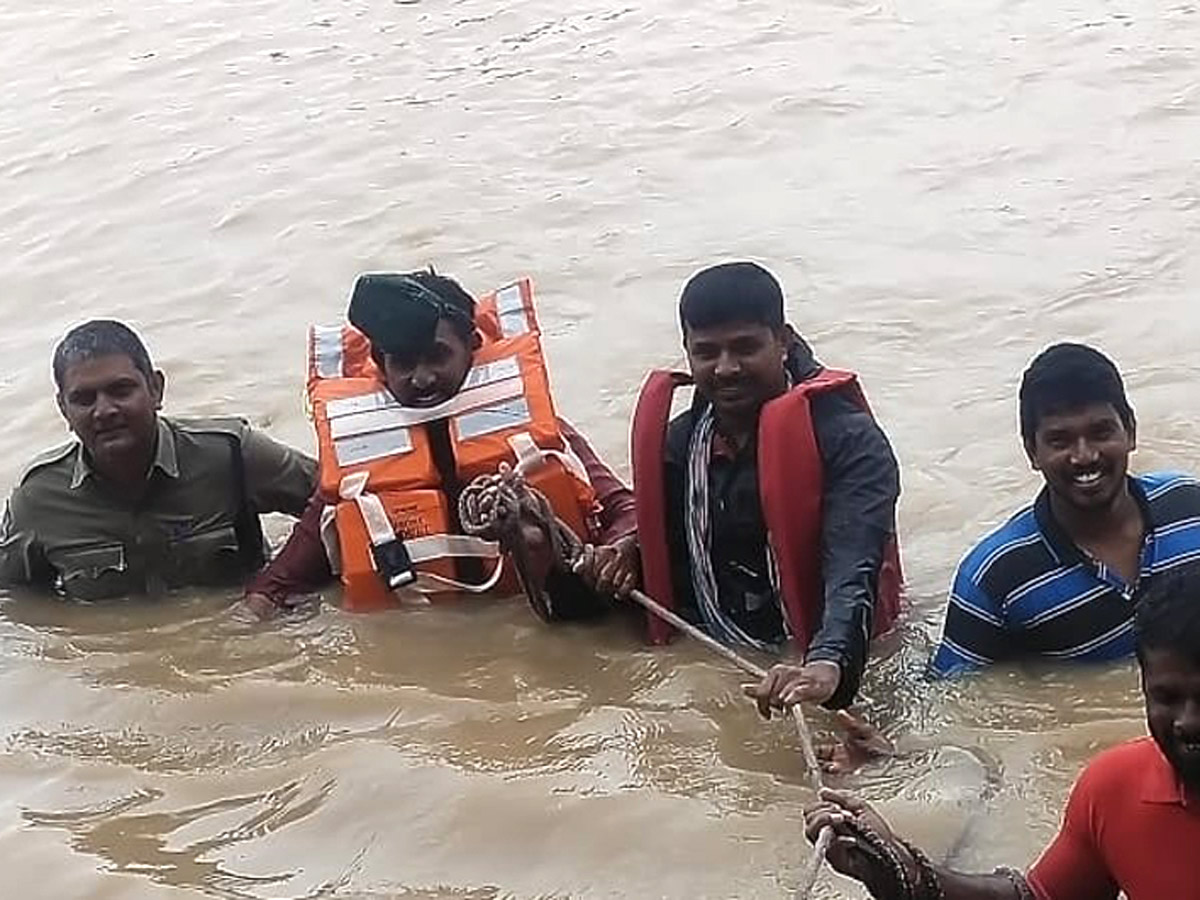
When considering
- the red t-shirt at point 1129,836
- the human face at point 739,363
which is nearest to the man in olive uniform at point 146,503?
the human face at point 739,363

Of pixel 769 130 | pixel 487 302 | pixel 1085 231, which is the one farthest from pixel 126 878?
pixel 769 130

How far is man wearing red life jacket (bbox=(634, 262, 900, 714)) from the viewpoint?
466 centimetres

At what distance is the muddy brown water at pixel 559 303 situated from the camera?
4.46m

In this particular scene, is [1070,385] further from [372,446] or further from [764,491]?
[372,446]

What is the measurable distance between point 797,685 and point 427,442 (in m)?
1.71

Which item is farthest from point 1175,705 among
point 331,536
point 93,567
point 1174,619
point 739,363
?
point 93,567

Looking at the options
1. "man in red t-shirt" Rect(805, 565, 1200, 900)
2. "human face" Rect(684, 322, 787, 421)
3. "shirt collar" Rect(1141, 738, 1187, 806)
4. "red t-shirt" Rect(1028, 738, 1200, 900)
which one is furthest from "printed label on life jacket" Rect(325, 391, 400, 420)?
"shirt collar" Rect(1141, 738, 1187, 806)

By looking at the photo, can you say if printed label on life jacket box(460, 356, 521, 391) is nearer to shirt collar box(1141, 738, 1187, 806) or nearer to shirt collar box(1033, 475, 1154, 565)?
shirt collar box(1033, 475, 1154, 565)

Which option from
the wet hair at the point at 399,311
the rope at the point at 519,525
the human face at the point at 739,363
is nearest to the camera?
the human face at the point at 739,363

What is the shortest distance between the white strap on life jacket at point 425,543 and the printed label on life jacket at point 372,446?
0.05 m

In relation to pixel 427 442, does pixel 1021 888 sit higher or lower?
lower

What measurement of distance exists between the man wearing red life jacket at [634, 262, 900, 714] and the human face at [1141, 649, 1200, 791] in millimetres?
1420

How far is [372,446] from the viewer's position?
18.6 feet

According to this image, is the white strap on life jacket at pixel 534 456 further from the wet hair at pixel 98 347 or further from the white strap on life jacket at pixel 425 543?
the wet hair at pixel 98 347
